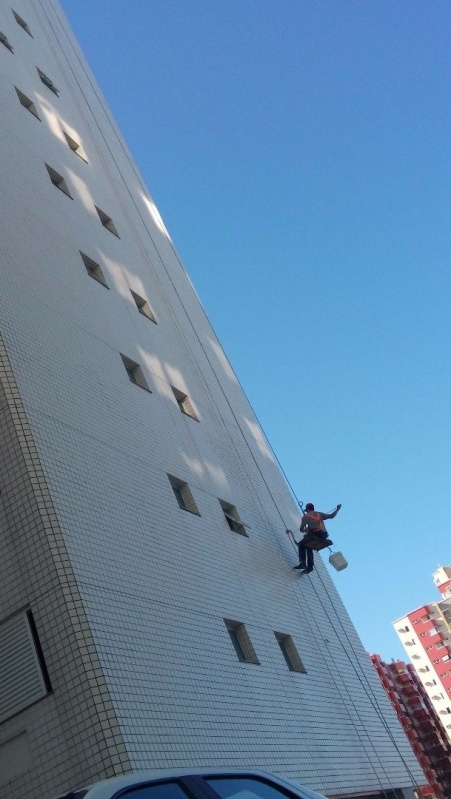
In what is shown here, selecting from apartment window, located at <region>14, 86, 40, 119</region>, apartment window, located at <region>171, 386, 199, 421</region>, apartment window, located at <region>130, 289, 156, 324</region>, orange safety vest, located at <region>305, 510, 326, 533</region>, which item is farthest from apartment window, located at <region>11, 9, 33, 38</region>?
orange safety vest, located at <region>305, 510, 326, 533</region>

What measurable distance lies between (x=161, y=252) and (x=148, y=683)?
14.6m

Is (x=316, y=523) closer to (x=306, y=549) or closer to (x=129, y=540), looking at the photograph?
(x=306, y=549)

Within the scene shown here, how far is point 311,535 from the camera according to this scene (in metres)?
15.7

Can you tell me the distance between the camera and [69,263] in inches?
568

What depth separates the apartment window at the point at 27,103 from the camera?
1792 centimetres

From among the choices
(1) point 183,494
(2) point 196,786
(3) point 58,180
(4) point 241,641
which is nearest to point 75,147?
(3) point 58,180

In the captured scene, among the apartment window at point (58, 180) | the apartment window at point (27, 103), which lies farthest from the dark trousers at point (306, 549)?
the apartment window at point (27, 103)

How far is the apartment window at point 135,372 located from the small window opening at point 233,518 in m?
2.59

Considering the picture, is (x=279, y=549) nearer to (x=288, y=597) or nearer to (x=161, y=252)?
(x=288, y=597)

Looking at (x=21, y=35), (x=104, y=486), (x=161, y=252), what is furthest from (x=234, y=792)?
(x=21, y=35)

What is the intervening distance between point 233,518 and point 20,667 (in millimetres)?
6598

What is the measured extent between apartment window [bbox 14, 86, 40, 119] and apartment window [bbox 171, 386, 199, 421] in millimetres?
7274

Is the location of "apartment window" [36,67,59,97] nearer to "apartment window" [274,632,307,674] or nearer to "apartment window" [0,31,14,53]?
"apartment window" [0,31,14,53]

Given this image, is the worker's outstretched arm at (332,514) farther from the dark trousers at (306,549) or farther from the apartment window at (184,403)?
the apartment window at (184,403)
